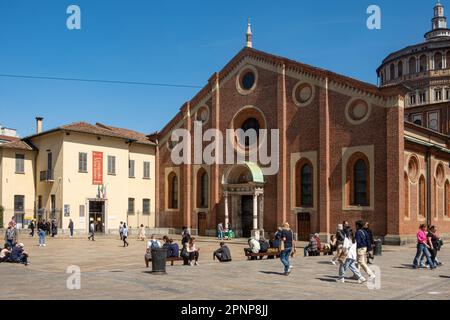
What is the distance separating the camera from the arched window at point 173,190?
46.4 meters

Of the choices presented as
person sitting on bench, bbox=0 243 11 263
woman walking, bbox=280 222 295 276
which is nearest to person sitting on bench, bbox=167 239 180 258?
woman walking, bbox=280 222 295 276

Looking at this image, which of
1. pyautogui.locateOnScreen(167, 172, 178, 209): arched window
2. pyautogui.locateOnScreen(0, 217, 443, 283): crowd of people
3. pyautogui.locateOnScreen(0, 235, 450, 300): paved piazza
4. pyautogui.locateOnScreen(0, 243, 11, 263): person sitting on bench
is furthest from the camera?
pyautogui.locateOnScreen(167, 172, 178, 209): arched window

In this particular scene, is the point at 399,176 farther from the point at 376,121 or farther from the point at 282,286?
the point at 282,286

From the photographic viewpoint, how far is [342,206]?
34531 mm

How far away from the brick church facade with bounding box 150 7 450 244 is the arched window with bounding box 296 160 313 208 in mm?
70

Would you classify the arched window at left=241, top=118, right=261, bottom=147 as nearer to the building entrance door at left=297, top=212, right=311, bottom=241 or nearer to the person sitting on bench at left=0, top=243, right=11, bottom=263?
the building entrance door at left=297, top=212, right=311, bottom=241

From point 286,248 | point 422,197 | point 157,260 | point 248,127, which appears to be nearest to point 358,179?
point 422,197

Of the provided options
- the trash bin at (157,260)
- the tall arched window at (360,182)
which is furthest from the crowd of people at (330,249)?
the tall arched window at (360,182)

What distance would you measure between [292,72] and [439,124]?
24519 mm

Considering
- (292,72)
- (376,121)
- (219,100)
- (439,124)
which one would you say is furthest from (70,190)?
(439,124)

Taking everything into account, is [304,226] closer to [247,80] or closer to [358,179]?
[358,179]

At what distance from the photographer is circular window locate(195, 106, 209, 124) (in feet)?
144

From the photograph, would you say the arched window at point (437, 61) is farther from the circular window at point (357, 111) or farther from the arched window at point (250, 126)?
the circular window at point (357, 111)
